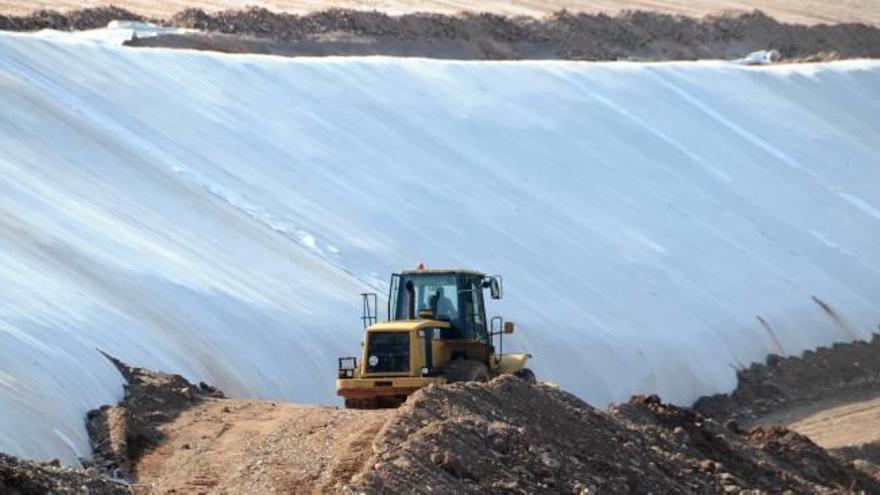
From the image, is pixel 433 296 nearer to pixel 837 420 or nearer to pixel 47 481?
pixel 837 420

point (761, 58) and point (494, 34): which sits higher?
point (494, 34)

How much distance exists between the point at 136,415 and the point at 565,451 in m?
3.88

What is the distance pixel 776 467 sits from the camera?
16984mm

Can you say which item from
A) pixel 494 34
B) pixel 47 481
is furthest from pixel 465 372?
pixel 494 34

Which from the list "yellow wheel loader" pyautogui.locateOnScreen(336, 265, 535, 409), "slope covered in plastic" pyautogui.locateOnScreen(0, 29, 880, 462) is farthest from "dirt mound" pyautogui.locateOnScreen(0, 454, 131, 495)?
"yellow wheel loader" pyautogui.locateOnScreen(336, 265, 535, 409)

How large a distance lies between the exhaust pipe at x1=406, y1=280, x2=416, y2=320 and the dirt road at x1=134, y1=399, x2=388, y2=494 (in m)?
2.16

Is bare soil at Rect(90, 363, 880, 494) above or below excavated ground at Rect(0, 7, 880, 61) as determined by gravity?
above

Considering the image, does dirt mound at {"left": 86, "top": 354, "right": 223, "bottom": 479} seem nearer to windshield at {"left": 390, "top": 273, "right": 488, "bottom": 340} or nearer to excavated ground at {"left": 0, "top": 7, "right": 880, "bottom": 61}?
windshield at {"left": 390, "top": 273, "right": 488, "bottom": 340}

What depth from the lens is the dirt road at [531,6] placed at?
40469 mm

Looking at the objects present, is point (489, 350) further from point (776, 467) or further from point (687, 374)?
point (687, 374)

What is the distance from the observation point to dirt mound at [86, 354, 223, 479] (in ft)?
47.4

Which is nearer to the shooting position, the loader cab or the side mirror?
the side mirror

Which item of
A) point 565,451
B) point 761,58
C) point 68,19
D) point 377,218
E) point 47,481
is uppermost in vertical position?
point 47,481

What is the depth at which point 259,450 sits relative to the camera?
1405 cm
